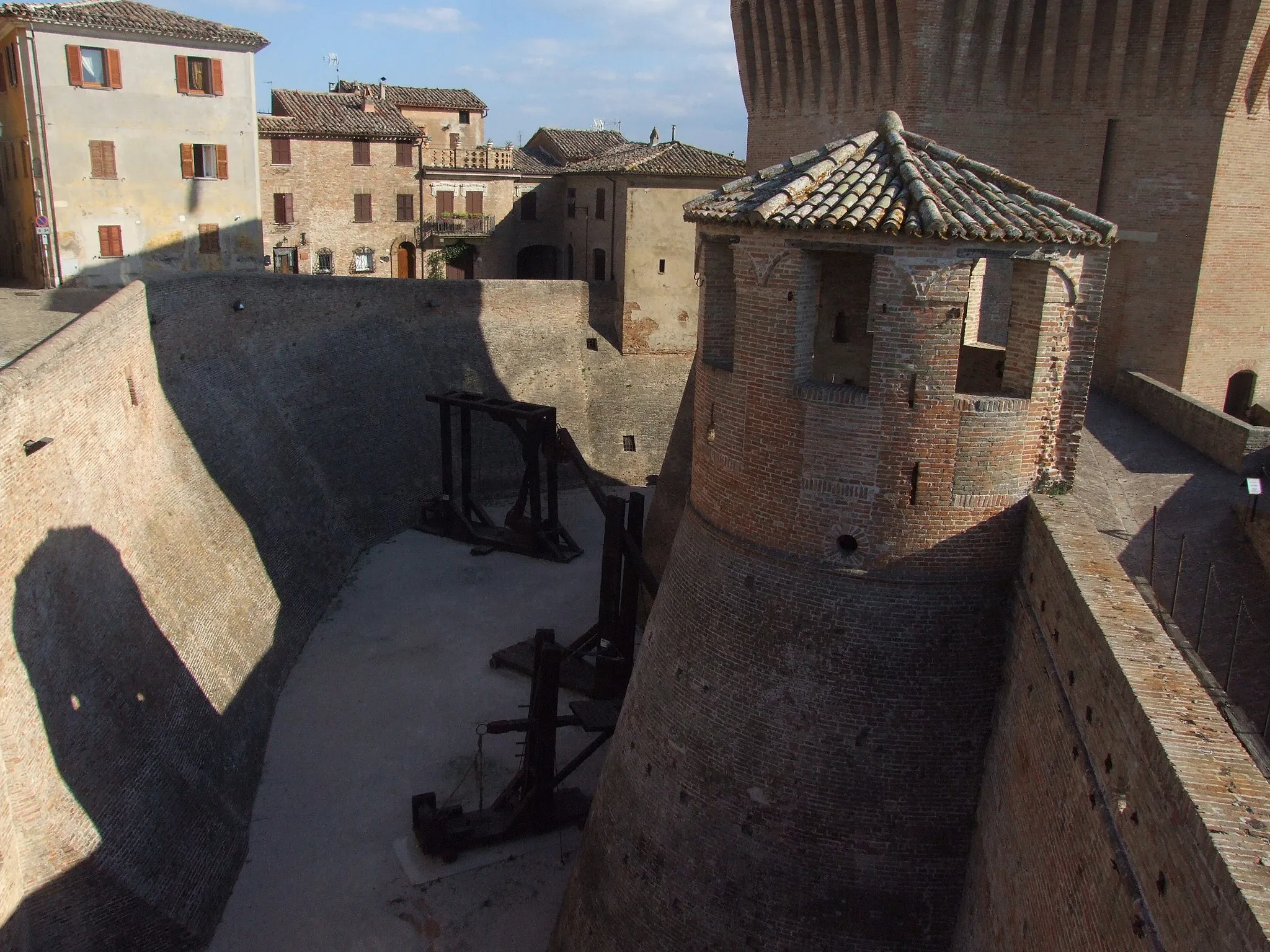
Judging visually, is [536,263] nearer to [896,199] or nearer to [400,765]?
[400,765]

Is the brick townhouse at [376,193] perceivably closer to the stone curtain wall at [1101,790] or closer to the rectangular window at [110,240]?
the rectangular window at [110,240]

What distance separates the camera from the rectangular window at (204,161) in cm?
2717

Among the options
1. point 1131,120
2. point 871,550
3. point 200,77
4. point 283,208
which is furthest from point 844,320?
point 283,208

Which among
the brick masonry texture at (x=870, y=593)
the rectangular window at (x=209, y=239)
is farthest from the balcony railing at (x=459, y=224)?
the brick masonry texture at (x=870, y=593)

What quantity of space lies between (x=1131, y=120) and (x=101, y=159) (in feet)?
75.2

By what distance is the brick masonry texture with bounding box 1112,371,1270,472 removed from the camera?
533 inches

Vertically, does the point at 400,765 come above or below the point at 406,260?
below

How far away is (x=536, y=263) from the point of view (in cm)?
3781

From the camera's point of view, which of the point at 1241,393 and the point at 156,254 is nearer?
the point at 1241,393

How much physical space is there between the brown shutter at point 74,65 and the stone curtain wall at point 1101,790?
2548 cm

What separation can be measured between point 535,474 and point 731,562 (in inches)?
515

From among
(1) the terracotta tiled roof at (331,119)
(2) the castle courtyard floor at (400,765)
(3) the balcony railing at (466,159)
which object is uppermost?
(1) the terracotta tiled roof at (331,119)

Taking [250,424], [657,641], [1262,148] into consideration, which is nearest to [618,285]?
[250,424]

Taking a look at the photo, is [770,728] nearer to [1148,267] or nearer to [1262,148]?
[1148,267]
